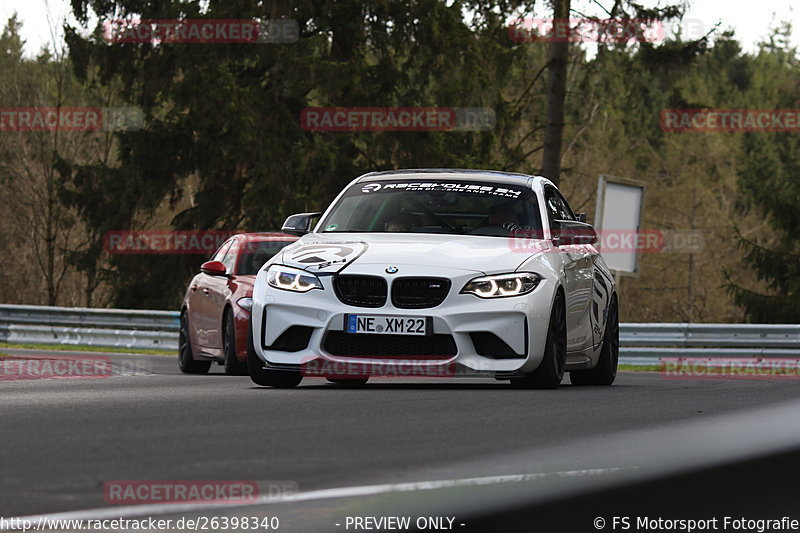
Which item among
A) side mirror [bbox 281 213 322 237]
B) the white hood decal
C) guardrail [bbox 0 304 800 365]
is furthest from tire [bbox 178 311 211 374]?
guardrail [bbox 0 304 800 365]

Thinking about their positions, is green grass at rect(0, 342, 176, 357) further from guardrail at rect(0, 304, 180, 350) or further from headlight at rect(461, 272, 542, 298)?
headlight at rect(461, 272, 542, 298)

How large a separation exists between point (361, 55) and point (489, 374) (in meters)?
22.3

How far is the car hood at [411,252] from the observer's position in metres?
9.07

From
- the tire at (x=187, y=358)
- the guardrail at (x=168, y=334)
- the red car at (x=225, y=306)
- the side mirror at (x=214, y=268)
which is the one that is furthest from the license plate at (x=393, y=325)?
the guardrail at (x=168, y=334)

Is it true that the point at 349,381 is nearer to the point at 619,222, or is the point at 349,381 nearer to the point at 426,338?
the point at 426,338

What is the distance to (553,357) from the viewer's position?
9.36 metres

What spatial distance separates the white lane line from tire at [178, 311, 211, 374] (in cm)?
1230

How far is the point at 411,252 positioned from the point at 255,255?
5658 millimetres

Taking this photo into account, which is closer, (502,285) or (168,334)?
(502,285)

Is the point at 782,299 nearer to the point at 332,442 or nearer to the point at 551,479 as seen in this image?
the point at 332,442

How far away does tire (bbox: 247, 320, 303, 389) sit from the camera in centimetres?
941

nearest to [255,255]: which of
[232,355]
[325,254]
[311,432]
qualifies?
[232,355]

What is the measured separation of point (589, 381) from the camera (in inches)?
456

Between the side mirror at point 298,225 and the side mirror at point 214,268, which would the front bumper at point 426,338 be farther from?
the side mirror at point 214,268
